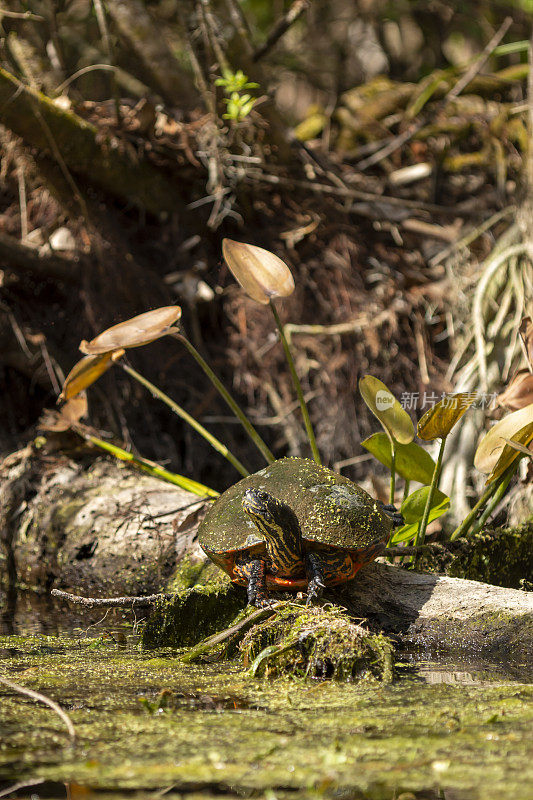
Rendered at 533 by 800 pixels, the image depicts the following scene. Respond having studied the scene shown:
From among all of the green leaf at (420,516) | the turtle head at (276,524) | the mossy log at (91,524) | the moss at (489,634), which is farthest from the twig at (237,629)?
the mossy log at (91,524)

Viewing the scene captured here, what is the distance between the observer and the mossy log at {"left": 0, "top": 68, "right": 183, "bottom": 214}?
3691 mm

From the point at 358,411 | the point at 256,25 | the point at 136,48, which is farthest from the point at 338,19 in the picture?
the point at 358,411

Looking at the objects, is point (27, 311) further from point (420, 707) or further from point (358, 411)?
point (420, 707)

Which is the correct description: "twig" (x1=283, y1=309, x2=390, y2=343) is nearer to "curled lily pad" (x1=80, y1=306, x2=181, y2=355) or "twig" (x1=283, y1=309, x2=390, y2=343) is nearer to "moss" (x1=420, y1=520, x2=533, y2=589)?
"moss" (x1=420, y1=520, x2=533, y2=589)

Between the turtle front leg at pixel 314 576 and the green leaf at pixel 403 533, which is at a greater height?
the turtle front leg at pixel 314 576

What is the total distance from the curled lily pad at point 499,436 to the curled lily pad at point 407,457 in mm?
275

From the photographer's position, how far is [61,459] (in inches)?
145

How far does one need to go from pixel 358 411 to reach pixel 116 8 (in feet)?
9.83

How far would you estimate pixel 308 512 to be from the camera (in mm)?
2141

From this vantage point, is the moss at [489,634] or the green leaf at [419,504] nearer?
the moss at [489,634]

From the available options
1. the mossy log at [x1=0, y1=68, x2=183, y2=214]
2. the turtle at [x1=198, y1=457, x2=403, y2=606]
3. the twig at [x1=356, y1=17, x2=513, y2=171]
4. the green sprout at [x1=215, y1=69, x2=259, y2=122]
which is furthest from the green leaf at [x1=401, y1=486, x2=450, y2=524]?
the twig at [x1=356, y1=17, x2=513, y2=171]

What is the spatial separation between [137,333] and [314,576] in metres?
0.99

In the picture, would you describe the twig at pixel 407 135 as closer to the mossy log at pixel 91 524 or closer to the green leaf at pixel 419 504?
the mossy log at pixel 91 524

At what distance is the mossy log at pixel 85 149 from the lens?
3691 mm
